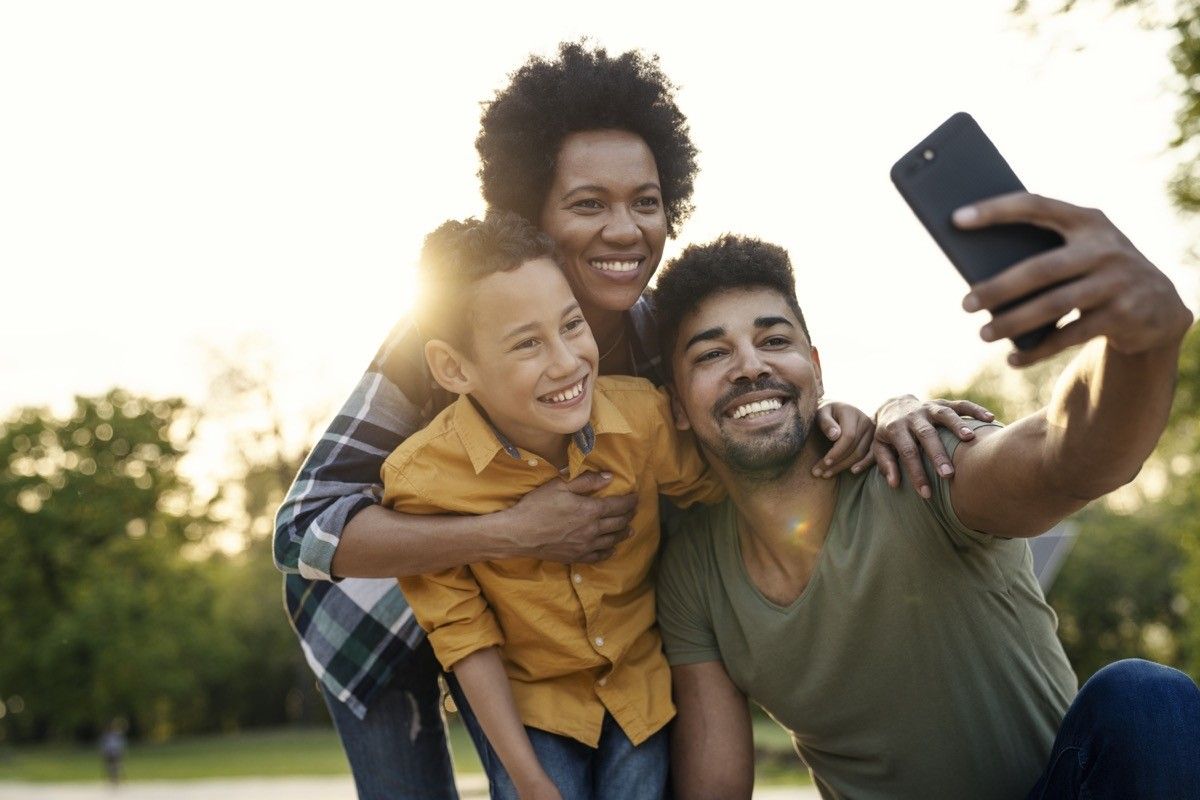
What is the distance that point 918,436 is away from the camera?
3.31 metres

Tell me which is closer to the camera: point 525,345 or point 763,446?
point 525,345

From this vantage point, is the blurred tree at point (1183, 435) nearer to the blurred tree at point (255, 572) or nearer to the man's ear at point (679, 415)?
the man's ear at point (679, 415)

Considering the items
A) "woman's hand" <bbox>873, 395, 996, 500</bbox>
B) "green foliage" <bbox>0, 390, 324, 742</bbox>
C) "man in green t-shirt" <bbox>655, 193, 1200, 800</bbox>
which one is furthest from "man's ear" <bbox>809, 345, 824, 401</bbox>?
"green foliage" <bbox>0, 390, 324, 742</bbox>

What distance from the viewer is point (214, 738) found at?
4181 cm

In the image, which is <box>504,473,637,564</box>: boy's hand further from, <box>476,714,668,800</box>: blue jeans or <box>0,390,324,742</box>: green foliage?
<box>0,390,324,742</box>: green foliage

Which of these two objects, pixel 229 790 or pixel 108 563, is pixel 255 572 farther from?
pixel 229 790

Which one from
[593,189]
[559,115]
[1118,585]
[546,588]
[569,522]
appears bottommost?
[1118,585]

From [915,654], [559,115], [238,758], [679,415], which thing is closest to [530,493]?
[679,415]

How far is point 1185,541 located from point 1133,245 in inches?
729

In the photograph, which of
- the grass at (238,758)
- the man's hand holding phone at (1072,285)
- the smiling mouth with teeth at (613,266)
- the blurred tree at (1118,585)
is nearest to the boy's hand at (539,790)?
the smiling mouth with teeth at (613,266)

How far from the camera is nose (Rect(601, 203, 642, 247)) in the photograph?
149 inches

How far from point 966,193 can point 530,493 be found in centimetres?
177

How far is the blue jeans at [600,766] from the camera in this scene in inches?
139

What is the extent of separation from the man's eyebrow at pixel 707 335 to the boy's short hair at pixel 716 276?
13 cm
